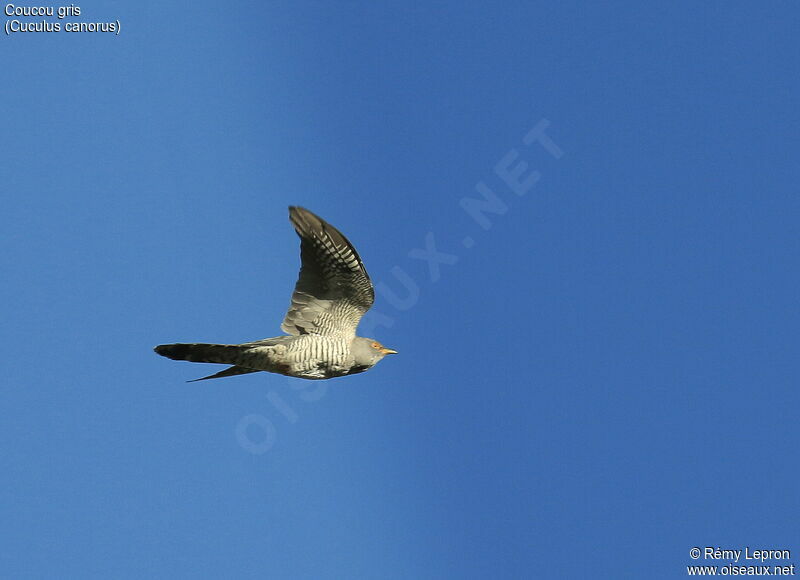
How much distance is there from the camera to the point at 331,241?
40.2 feet

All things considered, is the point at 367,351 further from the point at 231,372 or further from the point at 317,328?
the point at 231,372

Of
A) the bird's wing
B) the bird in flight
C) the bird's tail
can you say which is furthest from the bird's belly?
the bird's tail

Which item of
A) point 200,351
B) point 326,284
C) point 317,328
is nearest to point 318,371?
point 317,328

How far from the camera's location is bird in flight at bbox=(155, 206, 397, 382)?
1230cm

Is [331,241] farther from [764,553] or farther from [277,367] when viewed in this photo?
[764,553]

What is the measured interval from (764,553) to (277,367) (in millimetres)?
9577

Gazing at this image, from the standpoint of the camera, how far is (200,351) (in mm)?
12227

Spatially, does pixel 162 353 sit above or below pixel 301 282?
below

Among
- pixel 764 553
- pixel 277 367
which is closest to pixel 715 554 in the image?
pixel 764 553

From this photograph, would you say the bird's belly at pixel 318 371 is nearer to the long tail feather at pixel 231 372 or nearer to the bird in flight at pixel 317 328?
the bird in flight at pixel 317 328

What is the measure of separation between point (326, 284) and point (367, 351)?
3.74 feet

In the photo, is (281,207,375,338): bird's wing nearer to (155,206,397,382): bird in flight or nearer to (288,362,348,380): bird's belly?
(155,206,397,382): bird in flight

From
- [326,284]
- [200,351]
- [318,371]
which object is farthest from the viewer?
[318,371]

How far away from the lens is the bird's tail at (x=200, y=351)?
39.7 ft
